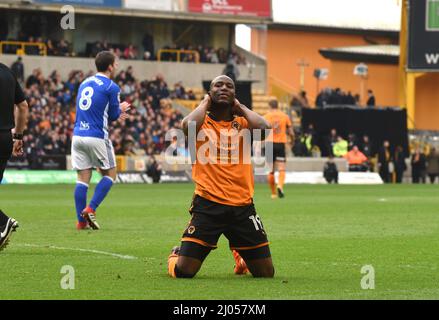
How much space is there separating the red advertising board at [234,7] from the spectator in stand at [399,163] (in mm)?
14103

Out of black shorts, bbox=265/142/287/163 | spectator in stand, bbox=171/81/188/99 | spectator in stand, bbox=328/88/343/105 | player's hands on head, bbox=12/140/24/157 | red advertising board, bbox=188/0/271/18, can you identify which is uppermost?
red advertising board, bbox=188/0/271/18

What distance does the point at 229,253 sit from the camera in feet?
45.2

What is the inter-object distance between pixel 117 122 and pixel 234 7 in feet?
50.4

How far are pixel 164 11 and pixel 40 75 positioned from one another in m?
10.3

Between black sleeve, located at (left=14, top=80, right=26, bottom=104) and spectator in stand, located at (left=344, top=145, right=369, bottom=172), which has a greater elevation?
black sleeve, located at (left=14, top=80, right=26, bottom=104)

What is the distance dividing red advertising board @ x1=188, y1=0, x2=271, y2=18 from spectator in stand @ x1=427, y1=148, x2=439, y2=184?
13.9 metres

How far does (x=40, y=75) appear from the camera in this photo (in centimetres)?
4703

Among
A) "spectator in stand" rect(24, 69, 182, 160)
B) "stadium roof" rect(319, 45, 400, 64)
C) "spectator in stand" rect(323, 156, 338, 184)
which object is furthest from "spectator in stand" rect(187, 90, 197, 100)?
"stadium roof" rect(319, 45, 400, 64)

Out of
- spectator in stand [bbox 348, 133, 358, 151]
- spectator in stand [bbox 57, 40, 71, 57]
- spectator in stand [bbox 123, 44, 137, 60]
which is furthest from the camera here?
spectator in stand [bbox 123, 44, 137, 60]

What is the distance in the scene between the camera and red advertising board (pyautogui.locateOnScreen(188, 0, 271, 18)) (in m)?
56.8

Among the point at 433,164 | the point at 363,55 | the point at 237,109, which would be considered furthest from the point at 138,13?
the point at 237,109

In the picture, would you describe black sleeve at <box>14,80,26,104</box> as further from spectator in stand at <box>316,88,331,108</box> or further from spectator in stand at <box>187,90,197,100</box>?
spectator in stand at <box>187,90,197,100</box>

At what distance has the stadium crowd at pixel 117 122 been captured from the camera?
42.0 m

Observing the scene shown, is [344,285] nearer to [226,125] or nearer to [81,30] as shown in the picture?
[226,125]
